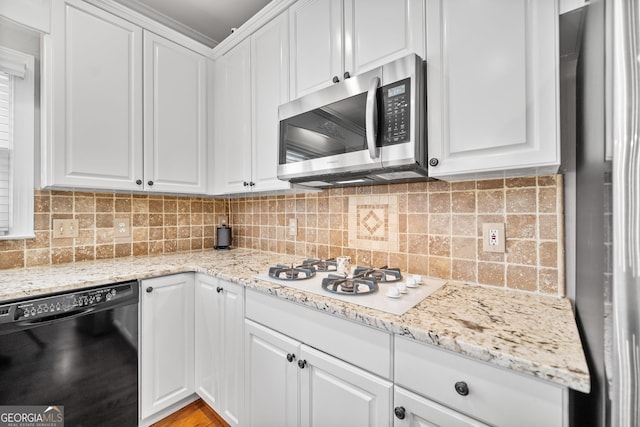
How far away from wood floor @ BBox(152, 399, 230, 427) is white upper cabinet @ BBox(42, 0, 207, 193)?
1.39m

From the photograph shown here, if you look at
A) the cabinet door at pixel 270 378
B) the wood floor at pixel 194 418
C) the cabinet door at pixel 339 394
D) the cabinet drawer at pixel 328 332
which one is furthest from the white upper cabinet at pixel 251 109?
the wood floor at pixel 194 418

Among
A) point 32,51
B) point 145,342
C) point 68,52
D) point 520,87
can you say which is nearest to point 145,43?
point 68,52

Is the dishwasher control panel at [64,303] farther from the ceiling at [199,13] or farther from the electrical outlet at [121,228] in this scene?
the ceiling at [199,13]

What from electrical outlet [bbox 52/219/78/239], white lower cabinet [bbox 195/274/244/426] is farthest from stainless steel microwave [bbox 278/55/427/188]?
electrical outlet [bbox 52/219/78/239]

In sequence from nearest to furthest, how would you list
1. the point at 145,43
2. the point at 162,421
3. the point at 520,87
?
1. the point at 520,87
2. the point at 162,421
3. the point at 145,43

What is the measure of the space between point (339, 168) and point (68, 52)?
162cm

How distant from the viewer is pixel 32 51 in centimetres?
161

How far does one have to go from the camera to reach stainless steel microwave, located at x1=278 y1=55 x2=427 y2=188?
107cm

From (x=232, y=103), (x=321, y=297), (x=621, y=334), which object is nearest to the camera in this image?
(x=621, y=334)

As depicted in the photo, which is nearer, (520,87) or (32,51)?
(520,87)

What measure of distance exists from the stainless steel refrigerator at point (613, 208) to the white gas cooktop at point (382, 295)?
0.46 metres

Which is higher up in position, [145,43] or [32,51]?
[145,43]

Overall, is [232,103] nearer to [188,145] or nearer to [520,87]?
[188,145]

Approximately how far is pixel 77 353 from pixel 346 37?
1.94 m
